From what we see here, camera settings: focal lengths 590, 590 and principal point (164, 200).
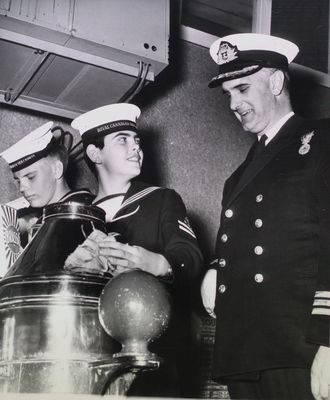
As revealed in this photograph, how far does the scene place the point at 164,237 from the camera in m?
1.36

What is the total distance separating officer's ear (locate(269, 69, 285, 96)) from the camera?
124cm

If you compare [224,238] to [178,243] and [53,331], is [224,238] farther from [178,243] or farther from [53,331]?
[53,331]

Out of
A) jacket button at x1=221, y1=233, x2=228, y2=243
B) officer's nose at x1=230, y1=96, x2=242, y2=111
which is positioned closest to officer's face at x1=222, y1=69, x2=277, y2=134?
officer's nose at x1=230, y1=96, x2=242, y2=111

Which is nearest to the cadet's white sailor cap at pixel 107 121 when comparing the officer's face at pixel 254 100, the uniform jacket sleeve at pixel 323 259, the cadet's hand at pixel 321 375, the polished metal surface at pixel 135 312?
the officer's face at pixel 254 100

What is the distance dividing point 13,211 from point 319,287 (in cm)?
73

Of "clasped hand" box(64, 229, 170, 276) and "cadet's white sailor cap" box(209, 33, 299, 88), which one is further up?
"cadet's white sailor cap" box(209, 33, 299, 88)

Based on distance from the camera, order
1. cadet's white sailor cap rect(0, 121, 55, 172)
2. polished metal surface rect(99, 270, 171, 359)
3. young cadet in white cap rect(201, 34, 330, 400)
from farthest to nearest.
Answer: cadet's white sailor cap rect(0, 121, 55, 172), young cadet in white cap rect(201, 34, 330, 400), polished metal surface rect(99, 270, 171, 359)

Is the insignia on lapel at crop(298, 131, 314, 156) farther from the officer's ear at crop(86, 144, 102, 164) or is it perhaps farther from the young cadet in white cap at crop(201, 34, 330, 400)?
the officer's ear at crop(86, 144, 102, 164)

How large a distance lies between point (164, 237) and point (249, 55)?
45cm

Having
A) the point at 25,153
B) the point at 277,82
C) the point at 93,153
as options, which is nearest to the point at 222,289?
the point at 277,82

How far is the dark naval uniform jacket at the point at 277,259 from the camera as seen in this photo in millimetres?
994

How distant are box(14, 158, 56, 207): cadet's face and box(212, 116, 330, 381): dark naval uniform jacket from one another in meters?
0.61

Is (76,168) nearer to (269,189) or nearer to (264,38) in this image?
(264,38)

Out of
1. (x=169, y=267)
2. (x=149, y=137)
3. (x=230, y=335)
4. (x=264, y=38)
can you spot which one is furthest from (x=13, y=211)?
(x=149, y=137)
